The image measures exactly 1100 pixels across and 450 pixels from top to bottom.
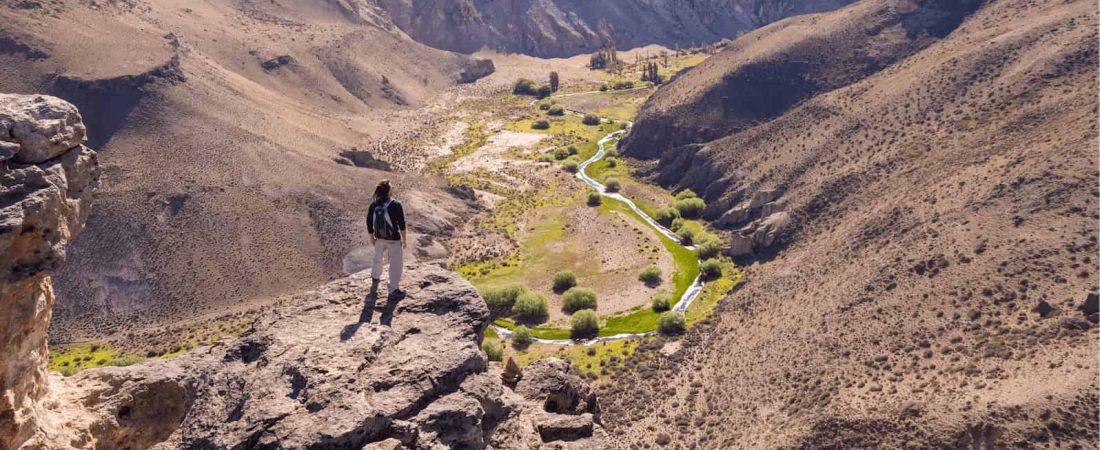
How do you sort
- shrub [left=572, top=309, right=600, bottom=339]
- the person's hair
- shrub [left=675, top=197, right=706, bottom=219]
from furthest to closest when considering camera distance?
shrub [left=675, top=197, right=706, bottom=219] < shrub [left=572, top=309, right=600, bottom=339] < the person's hair

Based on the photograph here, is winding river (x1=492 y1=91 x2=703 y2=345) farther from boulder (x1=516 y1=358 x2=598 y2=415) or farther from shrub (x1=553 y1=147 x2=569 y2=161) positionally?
boulder (x1=516 y1=358 x2=598 y2=415)

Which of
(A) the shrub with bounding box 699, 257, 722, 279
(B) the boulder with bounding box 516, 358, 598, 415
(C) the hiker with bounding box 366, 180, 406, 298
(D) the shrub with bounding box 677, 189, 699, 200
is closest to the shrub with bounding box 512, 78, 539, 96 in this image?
(D) the shrub with bounding box 677, 189, 699, 200

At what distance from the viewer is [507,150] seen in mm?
122062

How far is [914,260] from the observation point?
55.0 m

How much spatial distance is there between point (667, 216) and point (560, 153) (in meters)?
32.9

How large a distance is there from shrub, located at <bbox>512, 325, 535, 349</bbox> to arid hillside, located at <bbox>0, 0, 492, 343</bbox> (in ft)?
65.3

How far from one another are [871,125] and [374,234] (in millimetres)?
74491

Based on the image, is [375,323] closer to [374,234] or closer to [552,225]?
[374,234]

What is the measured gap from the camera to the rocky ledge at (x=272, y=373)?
55.0 ft

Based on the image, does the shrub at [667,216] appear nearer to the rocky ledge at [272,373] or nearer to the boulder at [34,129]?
the rocky ledge at [272,373]

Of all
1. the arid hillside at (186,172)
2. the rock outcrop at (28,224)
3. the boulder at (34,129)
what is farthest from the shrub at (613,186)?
the boulder at (34,129)

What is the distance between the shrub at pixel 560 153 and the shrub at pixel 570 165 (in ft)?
→ 10.5

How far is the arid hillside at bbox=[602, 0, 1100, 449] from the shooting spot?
4012 cm

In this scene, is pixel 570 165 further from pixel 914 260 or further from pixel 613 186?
pixel 914 260
